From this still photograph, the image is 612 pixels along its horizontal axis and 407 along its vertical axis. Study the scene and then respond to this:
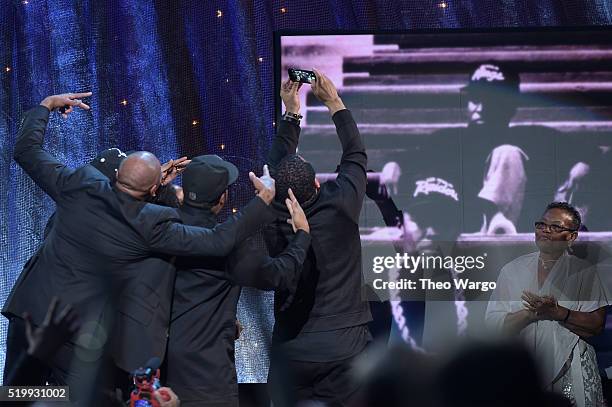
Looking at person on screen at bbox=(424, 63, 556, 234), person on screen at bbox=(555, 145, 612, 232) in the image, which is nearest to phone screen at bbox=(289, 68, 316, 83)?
person on screen at bbox=(424, 63, 556, 234)

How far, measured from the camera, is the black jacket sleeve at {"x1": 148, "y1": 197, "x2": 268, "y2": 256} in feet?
11.6

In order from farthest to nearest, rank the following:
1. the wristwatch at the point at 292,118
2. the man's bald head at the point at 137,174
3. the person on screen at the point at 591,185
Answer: the person on screen at the point at 591,185, the wristwatch at the point at 292,118, the man's bald head at the point at 137,174

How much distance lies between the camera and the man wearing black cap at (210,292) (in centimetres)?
355

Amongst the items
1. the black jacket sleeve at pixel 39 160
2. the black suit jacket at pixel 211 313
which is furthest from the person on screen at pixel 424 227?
→ the black jacket sleeve at pixel 39 160

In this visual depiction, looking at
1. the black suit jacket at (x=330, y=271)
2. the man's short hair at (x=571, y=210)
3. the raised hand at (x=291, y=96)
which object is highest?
the raised hand at (x=291, y=96)

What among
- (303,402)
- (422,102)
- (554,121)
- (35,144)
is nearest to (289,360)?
(303,402)

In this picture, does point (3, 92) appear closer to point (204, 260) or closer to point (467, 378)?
point (204, 260)

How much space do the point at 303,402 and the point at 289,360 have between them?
0.66 ft

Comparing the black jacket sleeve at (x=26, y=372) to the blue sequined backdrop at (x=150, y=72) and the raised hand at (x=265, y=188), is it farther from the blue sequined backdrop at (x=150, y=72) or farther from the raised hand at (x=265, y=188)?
the blue sequined backdrop at (x=150, y=72)

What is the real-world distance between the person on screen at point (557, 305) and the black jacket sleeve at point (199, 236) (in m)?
1.35

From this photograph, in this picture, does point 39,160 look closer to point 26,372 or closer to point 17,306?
point 17,306

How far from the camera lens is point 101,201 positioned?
3.73 meters

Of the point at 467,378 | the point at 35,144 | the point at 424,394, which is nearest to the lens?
the point at 467,378

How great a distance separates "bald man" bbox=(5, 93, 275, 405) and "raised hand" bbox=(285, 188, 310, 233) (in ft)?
0.36
